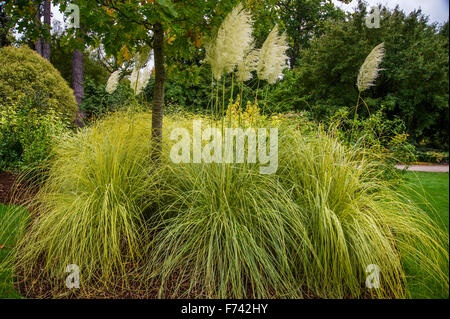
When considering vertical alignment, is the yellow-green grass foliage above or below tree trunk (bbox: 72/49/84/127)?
below

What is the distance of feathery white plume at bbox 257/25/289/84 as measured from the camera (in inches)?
91.8

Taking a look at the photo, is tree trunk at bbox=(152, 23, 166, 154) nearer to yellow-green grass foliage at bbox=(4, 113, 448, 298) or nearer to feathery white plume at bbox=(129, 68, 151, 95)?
feathery white plume at bbox=(129, 68, 151, 95)

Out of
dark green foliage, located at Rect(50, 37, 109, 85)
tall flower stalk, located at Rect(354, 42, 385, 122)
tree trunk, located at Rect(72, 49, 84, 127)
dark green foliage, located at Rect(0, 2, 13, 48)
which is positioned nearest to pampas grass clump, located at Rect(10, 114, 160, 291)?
tall flower stalk, located at Rect(354, 42, 385, 122)

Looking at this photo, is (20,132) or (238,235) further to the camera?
(20,132)

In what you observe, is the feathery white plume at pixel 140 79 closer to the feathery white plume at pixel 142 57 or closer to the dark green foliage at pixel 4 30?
the feathery white plume at pixel 142 57

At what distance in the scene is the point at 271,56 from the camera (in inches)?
93.0

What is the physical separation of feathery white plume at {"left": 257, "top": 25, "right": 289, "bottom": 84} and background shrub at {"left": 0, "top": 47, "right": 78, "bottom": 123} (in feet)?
13.5

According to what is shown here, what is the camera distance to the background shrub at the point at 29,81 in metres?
4.76

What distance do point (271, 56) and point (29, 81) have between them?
532 centimetres

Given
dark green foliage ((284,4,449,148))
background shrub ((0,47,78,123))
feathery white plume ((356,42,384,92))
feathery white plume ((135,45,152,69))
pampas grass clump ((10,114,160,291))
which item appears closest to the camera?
pampas grass clump ((10,114,160,291))

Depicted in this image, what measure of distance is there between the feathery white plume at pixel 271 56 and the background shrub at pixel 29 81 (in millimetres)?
4104

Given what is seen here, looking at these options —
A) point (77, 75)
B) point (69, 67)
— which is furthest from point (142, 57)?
point (69, 67)

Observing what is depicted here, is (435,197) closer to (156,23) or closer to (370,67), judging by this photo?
(370,67)
